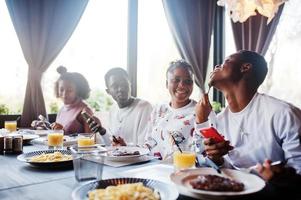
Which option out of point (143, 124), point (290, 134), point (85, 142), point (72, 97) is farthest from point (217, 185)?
point (72, 97)

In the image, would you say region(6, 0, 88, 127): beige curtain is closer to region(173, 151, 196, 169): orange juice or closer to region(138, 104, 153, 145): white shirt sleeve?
region(138, 104, 153, 145): white shirt sleeve

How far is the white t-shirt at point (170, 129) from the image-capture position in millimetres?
2006

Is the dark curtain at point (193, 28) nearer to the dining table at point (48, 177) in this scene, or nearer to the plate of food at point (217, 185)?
the dining table at point (48, 177)

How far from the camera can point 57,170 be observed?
4.54 feet

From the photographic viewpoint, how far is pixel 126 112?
2.60 meters

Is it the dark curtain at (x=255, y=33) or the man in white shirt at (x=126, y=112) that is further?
the dark curtain at (x=255, y=33)

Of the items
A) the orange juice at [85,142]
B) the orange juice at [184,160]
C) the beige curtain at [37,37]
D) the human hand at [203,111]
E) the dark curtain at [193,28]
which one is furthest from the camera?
the dark curtain at [193,28]

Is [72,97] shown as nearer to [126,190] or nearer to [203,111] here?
[203,111]

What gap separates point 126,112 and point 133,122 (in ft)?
0.36

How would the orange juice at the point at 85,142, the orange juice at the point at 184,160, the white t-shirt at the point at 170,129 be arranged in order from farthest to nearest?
1. the white t-shirt at the point at 170,129
2. the orange juice at the point at 85,142
3. the orange juice at the point at 184,160

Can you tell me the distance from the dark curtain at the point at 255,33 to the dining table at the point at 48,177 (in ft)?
10.0

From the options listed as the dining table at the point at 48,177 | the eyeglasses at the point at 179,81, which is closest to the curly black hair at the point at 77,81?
the eyeglasses at the point at 179,81

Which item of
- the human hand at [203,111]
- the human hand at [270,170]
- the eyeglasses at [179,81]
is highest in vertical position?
the eyeglasses at [179,81]

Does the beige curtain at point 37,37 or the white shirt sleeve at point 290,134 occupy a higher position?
the beige curtain at point 37,37
